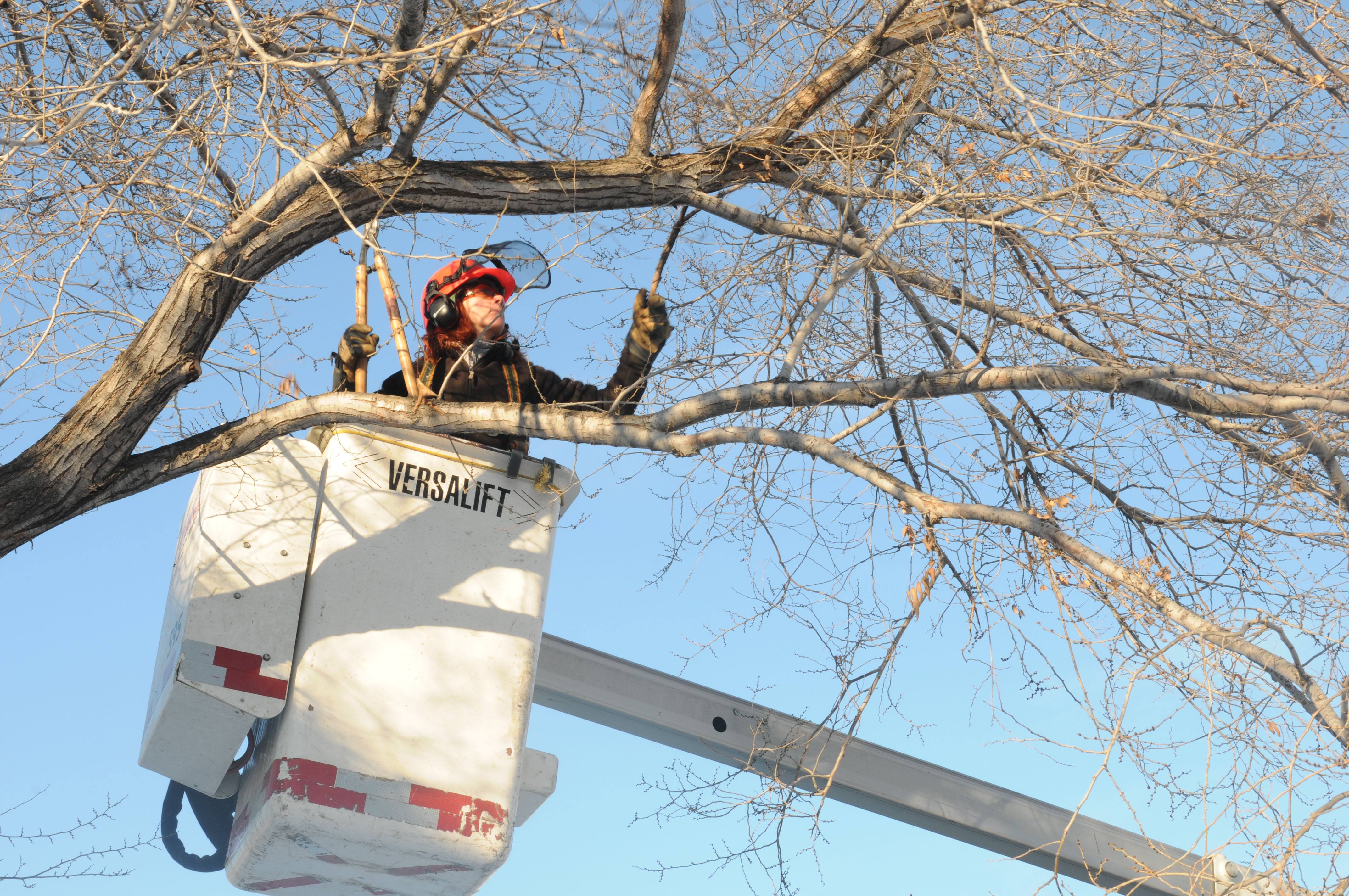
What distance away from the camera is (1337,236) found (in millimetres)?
4047

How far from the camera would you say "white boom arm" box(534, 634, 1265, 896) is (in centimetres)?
477

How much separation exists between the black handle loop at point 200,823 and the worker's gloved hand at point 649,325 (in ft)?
7.07

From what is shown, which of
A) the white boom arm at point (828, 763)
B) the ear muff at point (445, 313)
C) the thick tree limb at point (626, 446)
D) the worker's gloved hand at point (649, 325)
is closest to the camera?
the thick tree limb at point (626, 446)

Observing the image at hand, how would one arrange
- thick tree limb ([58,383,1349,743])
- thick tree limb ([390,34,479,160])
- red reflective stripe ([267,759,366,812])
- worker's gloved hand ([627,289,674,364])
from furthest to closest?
worker's gloved hand ([627,289,674,364])
thick tree limb ([390,34,479,160])
red reflective stripe ([267,759,366,812])
thick tree limb ([58,383,1349,743])

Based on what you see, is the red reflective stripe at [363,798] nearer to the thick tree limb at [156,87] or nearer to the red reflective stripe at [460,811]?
the red reflective stripe at [460,811]

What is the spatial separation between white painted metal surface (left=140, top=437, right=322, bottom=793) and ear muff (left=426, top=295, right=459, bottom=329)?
0.64 metres

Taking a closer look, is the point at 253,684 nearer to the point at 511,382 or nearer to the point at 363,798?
the point at 363,798

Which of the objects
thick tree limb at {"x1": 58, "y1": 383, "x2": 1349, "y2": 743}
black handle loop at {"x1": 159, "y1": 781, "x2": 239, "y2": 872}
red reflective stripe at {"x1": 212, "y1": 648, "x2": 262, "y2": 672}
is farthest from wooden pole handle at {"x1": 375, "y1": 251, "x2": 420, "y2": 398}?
black handle loop at {"x1": 159, "y1": 781, "x2": 239, "y2": 872}

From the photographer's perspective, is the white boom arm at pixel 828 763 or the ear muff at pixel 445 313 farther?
the white boom arm at pixel 828 763

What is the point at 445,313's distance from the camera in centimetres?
407

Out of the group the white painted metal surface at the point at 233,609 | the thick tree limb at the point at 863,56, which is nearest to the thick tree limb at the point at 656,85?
the thick tree limb at the point at 863,56

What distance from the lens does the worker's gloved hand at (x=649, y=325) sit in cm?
387

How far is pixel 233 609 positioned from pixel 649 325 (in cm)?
157

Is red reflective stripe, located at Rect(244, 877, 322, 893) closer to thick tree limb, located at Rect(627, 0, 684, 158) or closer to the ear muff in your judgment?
the ear muff
